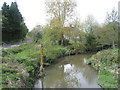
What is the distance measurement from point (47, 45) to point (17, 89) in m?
6.50

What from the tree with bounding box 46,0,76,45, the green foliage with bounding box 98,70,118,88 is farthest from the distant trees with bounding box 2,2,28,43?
the green foliage with bounding box 98,70,118,88

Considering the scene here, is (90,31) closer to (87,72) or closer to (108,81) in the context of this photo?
(87,72)

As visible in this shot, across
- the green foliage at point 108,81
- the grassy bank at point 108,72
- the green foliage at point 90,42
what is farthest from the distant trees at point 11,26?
the green foliage at point 108,81

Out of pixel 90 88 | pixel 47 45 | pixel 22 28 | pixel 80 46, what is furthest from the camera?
pixel 22 28

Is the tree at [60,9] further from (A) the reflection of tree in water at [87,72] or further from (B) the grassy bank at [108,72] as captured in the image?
(B) the grassy bank at [108,72]

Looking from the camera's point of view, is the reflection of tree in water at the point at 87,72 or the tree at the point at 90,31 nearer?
the reflection of tree in water at the point at 87,72

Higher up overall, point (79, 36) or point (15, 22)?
point (15, 22)

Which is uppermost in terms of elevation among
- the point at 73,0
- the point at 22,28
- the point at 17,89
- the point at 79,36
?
the point at 73,0

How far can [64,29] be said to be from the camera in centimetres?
1978

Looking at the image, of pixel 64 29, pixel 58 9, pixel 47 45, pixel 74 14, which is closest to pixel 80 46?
pixel 64 29

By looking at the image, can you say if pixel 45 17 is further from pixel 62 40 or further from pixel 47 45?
pixel 47 45

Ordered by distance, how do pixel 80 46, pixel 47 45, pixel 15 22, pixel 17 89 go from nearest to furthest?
pixel 17 89, pixel 47 45, pixel 80 46, pixel 15 22

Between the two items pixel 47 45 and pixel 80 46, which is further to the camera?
pixel 80 46

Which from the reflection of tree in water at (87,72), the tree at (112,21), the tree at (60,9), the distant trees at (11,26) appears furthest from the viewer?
the distant trees at (11,26)
